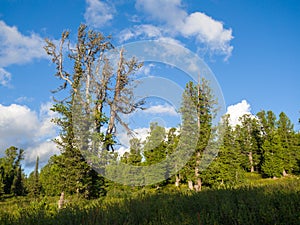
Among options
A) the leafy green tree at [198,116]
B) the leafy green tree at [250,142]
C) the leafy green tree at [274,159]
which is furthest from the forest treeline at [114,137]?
the leafy green tree at [250,142]

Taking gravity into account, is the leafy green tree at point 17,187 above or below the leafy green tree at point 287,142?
below

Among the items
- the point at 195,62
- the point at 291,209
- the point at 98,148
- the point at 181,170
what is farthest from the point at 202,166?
the point at 291,209

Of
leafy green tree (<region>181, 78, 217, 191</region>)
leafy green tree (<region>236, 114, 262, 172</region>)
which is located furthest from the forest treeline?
leafy green tree (<region>236, 114, 262, 172</region>)

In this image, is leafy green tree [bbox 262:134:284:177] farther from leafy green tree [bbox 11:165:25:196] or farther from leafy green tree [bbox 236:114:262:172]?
leafy green tree [bbox 11:165:25:196]

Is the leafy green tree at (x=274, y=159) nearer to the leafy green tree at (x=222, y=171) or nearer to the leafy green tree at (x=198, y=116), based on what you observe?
the leafy green tree at (x=222, y=171)

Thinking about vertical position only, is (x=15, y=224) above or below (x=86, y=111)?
below

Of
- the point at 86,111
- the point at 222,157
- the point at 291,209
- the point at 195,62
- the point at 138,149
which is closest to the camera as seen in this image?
the point at 291,209

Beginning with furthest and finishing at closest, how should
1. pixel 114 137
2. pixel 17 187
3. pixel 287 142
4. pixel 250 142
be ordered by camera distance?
pixel 250 142
pixel 17 187
pixel 287 142
pixel 114 137

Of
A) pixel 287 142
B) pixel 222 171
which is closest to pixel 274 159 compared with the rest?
pixel 287 142

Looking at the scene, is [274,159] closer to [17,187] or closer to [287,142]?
[287,142]

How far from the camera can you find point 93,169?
59.0 feet

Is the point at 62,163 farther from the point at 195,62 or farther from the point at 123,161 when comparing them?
the point at 195,62

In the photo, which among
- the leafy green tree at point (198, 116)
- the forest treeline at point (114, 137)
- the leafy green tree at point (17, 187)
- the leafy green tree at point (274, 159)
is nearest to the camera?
the forest treeline at point (114, 137)

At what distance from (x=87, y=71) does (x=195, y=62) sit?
509 inches
